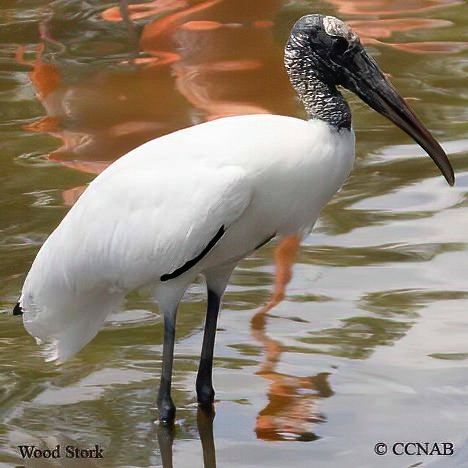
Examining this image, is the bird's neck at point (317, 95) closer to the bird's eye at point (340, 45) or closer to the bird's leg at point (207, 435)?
the bird's eye at point (340, 45)

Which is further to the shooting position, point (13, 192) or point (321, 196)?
point (13, 192)

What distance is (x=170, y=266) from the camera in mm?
6242

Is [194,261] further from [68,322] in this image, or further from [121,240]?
[68,322]

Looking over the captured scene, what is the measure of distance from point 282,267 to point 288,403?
6.10 feet

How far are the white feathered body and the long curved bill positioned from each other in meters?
0.25

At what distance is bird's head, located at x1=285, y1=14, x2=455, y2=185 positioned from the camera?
645 cm

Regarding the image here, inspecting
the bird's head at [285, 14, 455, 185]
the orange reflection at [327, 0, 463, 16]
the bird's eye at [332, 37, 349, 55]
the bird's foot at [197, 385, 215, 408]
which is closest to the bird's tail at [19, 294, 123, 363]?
the bird's foot at [197, 385, 215, 408]

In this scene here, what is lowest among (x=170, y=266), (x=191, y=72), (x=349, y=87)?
(x=191, y=72)

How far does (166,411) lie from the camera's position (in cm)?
651

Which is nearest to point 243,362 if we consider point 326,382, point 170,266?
point 326,382

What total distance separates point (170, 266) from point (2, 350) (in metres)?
1.43

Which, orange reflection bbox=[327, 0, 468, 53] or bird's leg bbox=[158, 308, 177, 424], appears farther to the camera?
orange reflection bbox=[327, 0, 468, 53]

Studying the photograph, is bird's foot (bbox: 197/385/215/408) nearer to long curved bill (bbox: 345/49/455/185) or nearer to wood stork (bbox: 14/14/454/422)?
wood stork (bbox: 14/14/454/422)

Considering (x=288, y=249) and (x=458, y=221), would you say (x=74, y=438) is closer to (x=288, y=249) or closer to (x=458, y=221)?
(x=288, y=249)
